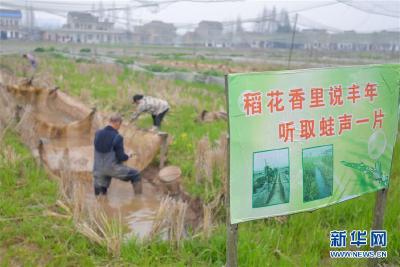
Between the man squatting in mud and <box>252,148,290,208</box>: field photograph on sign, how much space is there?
2.67 m

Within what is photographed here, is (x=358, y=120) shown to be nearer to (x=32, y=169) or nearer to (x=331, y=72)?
(x=331, y=72)

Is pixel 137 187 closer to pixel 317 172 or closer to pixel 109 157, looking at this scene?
pixel 109 157

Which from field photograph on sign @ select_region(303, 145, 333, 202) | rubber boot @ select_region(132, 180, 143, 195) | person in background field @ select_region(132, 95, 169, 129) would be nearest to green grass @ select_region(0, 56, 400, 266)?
rubber boot @ select_region(132, 180, 143, 195)

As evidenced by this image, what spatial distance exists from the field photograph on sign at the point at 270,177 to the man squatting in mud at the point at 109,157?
2673mm

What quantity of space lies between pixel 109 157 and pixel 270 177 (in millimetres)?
2826

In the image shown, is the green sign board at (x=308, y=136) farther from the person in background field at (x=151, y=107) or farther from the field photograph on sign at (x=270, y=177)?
the person in background field at (x=151, y=107)

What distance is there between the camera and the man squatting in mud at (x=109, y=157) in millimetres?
4824

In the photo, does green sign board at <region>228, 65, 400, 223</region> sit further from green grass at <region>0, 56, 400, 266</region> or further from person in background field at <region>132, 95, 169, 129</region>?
person in background field at <region>132, 95, 169, 129</region>

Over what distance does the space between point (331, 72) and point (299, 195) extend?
0.84 m

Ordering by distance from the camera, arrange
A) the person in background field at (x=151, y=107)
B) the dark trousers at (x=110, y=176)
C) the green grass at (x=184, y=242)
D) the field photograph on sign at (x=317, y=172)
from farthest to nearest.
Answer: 1. the person in background field at (x=151, y=107)
2. the dark trousers at (x=110, y=176)
3. the green grass at (x=184, y=242)
4. the field photograph on sign at (x=317, y=172)

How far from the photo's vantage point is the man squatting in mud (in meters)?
4.82

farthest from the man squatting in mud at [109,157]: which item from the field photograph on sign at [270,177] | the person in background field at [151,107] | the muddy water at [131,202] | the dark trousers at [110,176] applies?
the field photograph on sign at [270,177]

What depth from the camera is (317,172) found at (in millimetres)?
2777

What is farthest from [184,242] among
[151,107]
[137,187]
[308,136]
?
[151,107]
